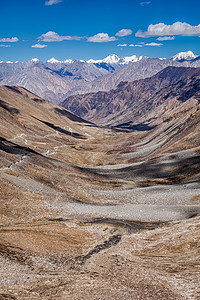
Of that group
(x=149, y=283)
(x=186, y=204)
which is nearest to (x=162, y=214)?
(x=186, y=204)

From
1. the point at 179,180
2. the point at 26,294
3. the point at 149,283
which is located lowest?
the point at 179,180

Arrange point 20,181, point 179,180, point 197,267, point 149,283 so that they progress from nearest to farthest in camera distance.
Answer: point 149,283
point 197,267
point 20,181
point 179,180

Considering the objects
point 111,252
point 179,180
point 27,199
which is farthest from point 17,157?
point 111,252

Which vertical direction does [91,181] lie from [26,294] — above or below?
below

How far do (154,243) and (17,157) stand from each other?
53647 mm

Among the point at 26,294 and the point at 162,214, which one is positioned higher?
the point at 26,294

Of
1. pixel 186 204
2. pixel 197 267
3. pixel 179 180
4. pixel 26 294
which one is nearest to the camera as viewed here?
pixel 26 294

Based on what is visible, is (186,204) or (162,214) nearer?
(162,214)

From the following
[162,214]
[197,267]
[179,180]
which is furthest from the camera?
[179,180]

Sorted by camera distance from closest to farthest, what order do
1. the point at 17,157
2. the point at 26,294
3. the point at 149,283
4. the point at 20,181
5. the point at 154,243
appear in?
the point at 26,294
the point at 149,283
the point at 154,243
the point at 20,181
the point at 17,157

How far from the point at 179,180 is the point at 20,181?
38921 millimetres

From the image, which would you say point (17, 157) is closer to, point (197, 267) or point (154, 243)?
point (154, 243)

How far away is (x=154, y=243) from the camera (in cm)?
3434

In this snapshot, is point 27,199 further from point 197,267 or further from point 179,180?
point 179,180
